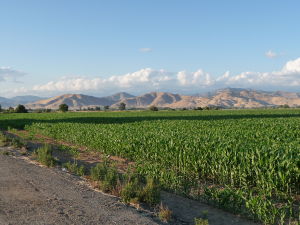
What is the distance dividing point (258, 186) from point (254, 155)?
106cm

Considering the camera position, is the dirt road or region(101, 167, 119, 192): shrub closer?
the dirt road

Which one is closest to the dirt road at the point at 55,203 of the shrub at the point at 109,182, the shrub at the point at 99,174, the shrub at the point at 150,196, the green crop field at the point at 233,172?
the shrub at the point at 109,182

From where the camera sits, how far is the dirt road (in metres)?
7.14

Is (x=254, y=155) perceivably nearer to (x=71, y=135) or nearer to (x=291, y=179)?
(x=291, y=179)

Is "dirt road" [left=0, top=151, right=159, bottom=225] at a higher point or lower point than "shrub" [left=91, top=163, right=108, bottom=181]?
lower

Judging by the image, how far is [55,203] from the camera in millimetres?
8234

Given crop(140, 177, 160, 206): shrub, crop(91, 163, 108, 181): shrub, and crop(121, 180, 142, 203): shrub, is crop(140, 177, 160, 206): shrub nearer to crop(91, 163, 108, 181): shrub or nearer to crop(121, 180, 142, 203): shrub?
crop(121, 180, 142, 203): shrub

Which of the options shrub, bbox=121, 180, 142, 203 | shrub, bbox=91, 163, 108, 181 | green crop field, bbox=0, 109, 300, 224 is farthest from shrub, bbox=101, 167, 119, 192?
green crop field, bbox=0, 109, 300, 224

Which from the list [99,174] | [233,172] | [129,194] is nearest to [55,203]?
[129,194]

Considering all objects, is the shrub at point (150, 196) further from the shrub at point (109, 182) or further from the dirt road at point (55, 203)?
the shrub at point (109, 182)

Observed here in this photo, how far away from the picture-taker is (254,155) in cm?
1038

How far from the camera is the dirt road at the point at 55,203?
281 inches

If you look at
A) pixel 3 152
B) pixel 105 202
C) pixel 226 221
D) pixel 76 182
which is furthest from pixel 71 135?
pixel 226 221

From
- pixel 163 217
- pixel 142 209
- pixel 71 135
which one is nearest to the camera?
pixel 163 217
